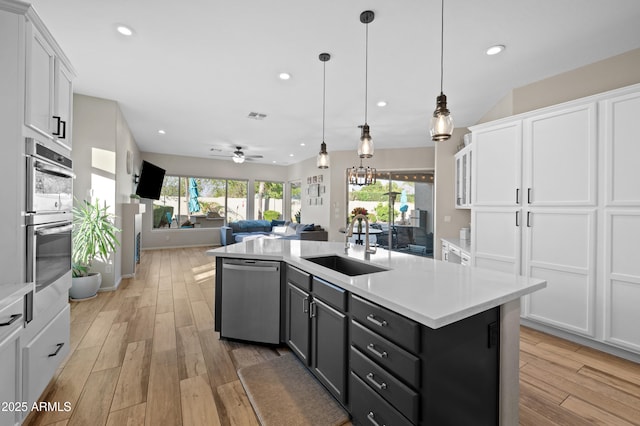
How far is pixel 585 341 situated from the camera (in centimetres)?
261

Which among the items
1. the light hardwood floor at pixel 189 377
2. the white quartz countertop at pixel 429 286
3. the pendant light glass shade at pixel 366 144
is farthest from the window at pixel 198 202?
the pendant light glass shade at pixel 366 144

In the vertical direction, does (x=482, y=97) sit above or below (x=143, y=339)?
above

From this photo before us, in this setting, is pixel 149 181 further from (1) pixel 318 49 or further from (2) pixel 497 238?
(2) pixel 497 238

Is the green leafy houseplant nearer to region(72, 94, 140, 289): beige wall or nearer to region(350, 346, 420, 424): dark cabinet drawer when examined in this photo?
region(72, 94, 140, 289): beige wall

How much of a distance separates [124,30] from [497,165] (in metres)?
3.92

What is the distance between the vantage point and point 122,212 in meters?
4.59

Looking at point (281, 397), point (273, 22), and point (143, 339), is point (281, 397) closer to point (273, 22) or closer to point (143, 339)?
point (143, 339)

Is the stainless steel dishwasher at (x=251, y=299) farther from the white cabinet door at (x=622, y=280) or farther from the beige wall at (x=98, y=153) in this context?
the white cabinet door at (x=622, y=280)

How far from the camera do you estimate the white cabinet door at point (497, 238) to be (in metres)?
3.00

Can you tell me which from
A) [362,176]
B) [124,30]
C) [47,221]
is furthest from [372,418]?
[362,176]

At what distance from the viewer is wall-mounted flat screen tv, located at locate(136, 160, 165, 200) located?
5961 millimetres

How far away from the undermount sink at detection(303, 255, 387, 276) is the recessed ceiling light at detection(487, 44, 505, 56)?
2347 millimetres

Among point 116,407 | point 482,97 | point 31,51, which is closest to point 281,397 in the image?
point 116,407

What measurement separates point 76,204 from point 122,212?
→ 75cm
